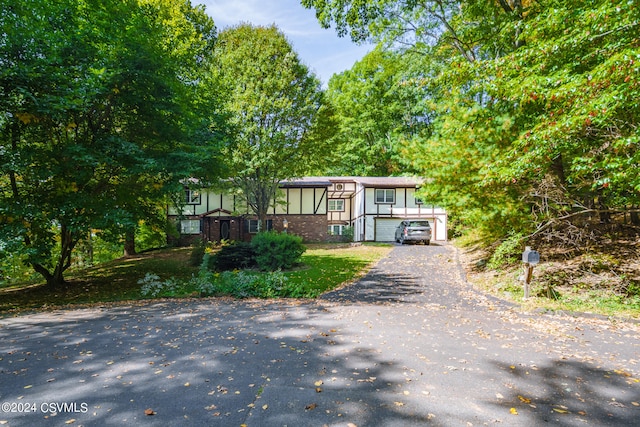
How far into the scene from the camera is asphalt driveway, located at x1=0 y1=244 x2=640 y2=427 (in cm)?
313

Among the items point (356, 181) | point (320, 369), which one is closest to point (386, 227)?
point (356, 181)

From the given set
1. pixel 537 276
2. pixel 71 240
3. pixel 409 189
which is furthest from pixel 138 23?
pixel 409 189

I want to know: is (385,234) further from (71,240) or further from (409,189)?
(71,240)

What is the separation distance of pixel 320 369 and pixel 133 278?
13106mm

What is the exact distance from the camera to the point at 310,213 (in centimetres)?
2808

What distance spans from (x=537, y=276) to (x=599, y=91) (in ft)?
17.8

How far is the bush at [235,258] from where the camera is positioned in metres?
14.7

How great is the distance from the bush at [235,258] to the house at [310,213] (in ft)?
33.8

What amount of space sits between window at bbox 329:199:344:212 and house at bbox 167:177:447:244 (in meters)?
3.20

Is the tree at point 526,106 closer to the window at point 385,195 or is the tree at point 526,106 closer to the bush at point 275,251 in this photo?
the bush at point 275,251

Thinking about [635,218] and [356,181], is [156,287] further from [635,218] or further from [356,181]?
[356,181]

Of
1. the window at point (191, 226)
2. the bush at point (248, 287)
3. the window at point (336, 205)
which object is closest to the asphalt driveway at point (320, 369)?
the bush at point (248, 287)

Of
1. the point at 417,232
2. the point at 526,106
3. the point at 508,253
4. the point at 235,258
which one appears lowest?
the point at 235,258

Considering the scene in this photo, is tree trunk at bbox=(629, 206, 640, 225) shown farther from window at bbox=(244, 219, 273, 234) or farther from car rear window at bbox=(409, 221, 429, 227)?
window at bbox=(244, 219, 273, 234)
